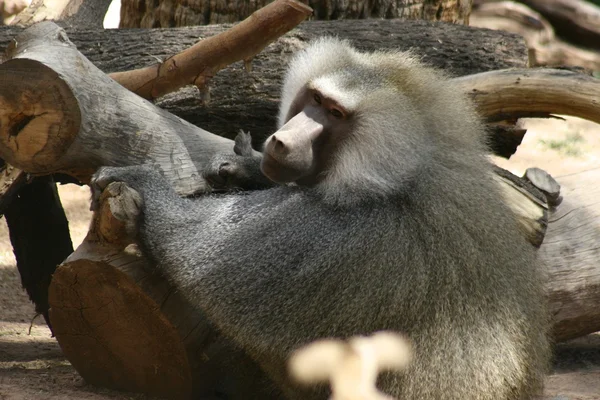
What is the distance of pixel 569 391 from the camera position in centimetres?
392

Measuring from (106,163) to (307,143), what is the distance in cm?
94

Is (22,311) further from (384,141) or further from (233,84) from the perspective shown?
(384,141)

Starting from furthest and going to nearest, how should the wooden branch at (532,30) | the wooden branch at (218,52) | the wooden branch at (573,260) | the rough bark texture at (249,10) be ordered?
1. the wooden branch at (532,30)
2. the rough bark texture at (249,10)
3. the wooden branch at (573,260)
4. the wooden branch at (218,52)

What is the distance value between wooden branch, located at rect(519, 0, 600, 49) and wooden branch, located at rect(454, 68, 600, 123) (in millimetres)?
8757

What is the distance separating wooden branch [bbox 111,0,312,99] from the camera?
Answer: 3.46 metres

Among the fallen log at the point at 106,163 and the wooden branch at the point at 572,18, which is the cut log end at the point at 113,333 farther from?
the wooden branch at the point at 572,18

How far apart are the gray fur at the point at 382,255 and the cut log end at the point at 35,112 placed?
0.26m

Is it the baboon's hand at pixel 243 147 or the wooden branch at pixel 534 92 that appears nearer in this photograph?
the baboon's hand at pixel 243 147

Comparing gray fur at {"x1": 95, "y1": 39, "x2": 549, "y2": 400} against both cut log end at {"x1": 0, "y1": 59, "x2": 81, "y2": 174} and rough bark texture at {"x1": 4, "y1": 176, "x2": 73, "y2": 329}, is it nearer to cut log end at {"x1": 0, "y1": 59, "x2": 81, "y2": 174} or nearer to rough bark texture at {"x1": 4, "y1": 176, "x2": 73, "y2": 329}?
cut log end at {"x1": 0, "y1": 59, "x2": 81, "y2": 174}

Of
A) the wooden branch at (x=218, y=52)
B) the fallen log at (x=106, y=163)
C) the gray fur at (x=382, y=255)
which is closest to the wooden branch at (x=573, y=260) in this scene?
the fallen log at (x=106, y=163)

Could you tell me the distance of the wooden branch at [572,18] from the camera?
12412mm

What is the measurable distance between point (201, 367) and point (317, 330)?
84cm

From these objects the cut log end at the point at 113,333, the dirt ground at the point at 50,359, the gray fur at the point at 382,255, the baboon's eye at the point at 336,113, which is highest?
the baboon's eye at the point at 336,113

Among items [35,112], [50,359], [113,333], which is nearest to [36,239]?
[50,359]
